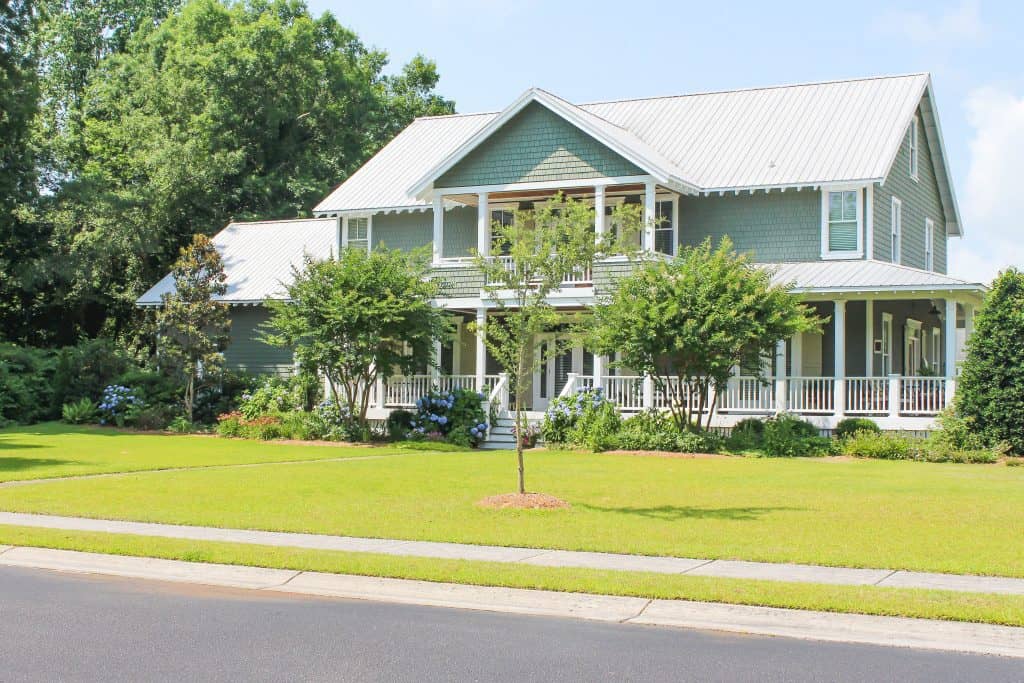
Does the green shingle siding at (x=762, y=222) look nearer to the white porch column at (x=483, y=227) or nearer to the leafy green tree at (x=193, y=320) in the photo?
the white porch column at (x=483, y=227)

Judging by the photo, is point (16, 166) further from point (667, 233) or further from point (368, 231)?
point (667, 233)

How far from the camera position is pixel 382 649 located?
8133mm

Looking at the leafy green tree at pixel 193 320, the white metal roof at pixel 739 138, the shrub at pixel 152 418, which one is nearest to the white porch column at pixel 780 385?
the white metal roof at pixel 739 138

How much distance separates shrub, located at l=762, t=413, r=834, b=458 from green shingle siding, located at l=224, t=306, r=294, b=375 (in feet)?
54.2

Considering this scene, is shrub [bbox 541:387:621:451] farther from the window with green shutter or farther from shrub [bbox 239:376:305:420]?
shrub [bbox 239:376:305:420]

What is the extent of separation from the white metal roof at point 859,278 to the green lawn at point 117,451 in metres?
10.6

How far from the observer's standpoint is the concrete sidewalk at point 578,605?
848cm

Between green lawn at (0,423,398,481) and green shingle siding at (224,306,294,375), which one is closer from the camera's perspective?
green lawn at (0,423,398,481)

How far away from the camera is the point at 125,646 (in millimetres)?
8148

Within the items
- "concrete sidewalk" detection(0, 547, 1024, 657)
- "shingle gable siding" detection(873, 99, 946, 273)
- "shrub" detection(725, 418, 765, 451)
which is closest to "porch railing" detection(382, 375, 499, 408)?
"shrub" detection(725, 418, 765, 451)

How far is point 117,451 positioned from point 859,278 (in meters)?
17.0

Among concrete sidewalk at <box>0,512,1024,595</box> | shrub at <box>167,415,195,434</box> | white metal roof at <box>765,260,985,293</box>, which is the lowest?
concrete sidewalk at <box>0,512,1024,595</box>

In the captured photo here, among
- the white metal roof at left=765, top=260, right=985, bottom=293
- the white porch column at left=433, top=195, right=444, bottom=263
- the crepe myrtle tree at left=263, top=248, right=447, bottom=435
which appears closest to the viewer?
the white metal roof at left=765, top=260, right=985, bottom=293

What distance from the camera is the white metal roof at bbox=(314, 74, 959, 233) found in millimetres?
29234
